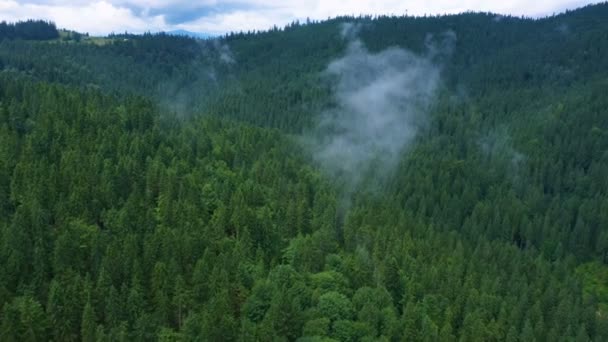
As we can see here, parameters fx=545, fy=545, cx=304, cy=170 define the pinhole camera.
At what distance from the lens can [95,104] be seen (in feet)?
455

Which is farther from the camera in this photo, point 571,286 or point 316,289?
point 571,286

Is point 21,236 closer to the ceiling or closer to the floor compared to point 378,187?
closer to the ceiling

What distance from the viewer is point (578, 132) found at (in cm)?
19962

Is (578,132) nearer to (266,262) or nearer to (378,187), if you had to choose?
(378,187)

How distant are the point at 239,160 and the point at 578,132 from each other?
133262mm

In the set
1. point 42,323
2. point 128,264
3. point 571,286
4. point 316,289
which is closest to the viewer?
point 42,323

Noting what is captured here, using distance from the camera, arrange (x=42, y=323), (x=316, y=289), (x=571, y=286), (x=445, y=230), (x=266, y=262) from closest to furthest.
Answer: (x=42, y=323)
(x=316, y=289)
(x=266, y=262)
(x=571, y=286)
(x=445, y=230)

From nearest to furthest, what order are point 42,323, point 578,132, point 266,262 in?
point 42,323 → point 266,262 → point 578,132

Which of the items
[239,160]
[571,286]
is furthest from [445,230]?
[239,160]

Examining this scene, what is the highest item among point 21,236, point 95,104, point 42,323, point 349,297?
point 95,104

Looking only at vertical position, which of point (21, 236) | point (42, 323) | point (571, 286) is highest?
point (21, 236)

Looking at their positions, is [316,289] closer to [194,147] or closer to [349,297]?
[349,297]

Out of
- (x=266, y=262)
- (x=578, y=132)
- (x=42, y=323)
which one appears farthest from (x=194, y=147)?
(x=578, y=132)

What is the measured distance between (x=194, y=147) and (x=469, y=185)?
291ft
